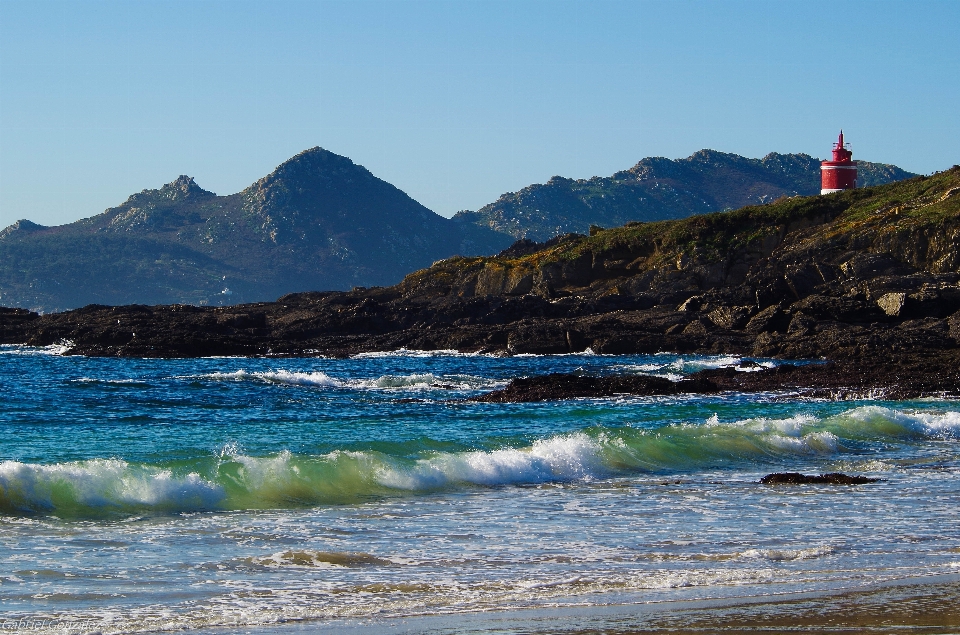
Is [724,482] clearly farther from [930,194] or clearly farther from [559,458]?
[930,194]

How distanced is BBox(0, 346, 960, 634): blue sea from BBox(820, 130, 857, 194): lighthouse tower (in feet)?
141

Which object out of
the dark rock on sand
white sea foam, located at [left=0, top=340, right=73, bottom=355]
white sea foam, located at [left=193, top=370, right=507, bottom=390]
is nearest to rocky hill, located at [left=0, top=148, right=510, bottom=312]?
white sea foam, located at [left=0, top=340, right=73, bottom=355]

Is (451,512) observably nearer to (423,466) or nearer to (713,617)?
(423,466)

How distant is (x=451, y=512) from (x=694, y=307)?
108ft

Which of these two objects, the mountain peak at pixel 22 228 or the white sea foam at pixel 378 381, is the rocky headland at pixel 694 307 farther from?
the mountain peak at pixel 22 228

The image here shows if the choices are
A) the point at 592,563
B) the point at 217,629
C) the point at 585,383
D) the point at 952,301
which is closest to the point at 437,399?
the point at 585,383

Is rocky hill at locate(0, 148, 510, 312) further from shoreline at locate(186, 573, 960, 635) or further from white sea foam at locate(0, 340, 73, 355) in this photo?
shoreline at locate(186, 573, 960, 635)

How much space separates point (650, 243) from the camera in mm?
57312

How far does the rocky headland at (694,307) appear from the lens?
32.5 meters

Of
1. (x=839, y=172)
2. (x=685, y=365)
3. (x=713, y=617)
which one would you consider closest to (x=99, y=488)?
(x=713, y=617)

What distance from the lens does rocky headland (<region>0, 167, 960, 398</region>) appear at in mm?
32469

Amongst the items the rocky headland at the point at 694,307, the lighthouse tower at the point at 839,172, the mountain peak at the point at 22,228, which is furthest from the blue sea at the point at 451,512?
the mountain peak at the point at 22,228

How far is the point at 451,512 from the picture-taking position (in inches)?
457

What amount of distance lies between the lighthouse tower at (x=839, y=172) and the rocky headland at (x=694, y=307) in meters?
3.38
